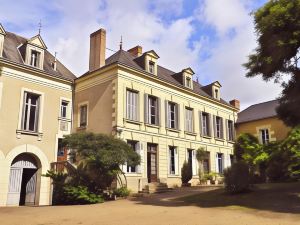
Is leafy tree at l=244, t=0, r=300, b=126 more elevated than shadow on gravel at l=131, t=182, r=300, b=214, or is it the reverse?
leafy tree at l=244, t=0, r=300, b=126

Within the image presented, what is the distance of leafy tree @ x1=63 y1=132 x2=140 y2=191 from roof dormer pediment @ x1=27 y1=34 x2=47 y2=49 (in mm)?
6261

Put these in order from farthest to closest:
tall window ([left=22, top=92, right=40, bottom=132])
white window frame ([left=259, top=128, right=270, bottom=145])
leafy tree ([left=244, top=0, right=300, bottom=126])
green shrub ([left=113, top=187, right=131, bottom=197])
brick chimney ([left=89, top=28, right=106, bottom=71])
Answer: white window frame ([left=259, top=128, right=270, bottom=145])
brick chimney ([left=89, top=28, right=106, bottom=71])
tall window ([left=22, top=92, right=40, bottom=132])
green shrub ([left=113, top=187, right=131, bottom=197])
leafy tree ([left=244, top=0, right=300, bottom=126])

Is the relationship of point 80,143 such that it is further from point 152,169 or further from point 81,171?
point 152,169

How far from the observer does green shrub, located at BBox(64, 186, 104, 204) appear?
1297cm

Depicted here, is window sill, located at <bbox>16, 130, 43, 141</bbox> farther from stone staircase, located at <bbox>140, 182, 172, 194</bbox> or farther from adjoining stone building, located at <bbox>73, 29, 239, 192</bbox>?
stone staircase, located at <bbox>140, 182, 172, 194</bbox>

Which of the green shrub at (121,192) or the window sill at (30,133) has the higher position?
the window sill at (30,133)

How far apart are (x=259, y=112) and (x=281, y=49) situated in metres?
17.7

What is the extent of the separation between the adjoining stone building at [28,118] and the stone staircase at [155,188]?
4.91 meters

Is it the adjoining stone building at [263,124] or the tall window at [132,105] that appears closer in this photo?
the tall window at [132,105]

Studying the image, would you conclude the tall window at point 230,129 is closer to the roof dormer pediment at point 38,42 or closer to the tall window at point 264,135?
the tall window at point 264,135

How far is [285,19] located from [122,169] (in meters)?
9.68

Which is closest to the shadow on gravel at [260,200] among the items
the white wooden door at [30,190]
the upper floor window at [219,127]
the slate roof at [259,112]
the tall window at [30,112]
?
the white wooden door at [30,190]

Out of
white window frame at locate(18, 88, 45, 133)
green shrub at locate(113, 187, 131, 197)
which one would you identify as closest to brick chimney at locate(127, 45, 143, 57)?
white window frame at locate(18, 88, 45, 133)

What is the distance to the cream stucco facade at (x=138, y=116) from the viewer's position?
54.4 ft
